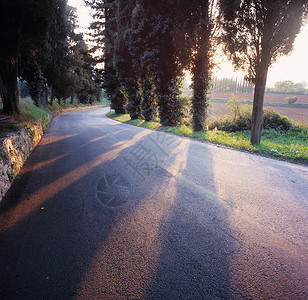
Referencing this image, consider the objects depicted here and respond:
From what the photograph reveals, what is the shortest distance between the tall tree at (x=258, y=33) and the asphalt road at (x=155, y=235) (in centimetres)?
481

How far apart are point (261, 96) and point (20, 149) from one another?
9196 mm

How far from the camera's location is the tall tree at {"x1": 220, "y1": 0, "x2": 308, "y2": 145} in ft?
20.9

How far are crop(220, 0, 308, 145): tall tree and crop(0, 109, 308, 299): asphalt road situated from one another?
4.81m

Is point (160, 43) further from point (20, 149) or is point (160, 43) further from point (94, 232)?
point (94, 232)

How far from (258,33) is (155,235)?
340 inches

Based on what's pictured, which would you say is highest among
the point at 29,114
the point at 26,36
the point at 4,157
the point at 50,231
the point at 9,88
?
the point at 26,36

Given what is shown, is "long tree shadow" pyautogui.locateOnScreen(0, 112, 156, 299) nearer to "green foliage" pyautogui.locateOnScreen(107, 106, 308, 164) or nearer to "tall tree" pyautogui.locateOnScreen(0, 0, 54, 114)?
"tall tree" pyautogui.locateOnScreen(0, 0, 54, 114)

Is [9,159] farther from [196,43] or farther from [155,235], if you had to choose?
[196,43]

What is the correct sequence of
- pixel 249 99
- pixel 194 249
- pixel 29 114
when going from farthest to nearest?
1. pixel 249 99
2. pixel 29 114
3. pixel 194 249

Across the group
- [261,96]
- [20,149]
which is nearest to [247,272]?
[20,149]

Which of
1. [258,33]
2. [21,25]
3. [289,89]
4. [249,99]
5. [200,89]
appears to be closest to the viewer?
[21,25]

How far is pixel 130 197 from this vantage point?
10.9 ft

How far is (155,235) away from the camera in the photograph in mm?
2359

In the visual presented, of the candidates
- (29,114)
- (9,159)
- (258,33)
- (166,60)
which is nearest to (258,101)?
(258,33)
